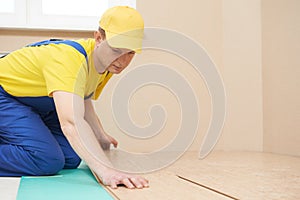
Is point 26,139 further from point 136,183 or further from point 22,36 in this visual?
point 22,36

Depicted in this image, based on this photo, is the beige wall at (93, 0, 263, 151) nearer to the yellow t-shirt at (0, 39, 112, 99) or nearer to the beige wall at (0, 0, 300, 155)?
the beige wall at (0, 0, 300, 155)

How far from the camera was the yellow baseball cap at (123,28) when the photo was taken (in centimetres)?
126

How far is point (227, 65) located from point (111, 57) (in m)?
1.51

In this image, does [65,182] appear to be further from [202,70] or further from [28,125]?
[202,70]

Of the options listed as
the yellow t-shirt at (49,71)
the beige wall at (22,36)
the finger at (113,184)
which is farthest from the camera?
the beige wall at (22,36)

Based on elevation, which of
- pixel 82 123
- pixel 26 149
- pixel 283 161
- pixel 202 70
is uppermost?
Answer: pixel 202 70

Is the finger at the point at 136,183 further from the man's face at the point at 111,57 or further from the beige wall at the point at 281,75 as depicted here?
the beige wall at the point at 281,75

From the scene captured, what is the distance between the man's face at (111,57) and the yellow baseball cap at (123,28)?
1.2 inches

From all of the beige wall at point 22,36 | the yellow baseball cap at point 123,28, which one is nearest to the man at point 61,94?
the yellow baseball cap at point 123,28

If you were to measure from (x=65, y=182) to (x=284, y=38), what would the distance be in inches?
63.0

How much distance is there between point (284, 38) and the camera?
235 centimetres

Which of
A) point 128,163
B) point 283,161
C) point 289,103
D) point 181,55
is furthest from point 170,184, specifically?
point 181,55

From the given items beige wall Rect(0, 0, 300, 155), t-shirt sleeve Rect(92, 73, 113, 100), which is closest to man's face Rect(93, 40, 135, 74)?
t-shirt sleeve Rect(92, 73, 113, 100)

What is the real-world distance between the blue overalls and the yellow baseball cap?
128 mm
